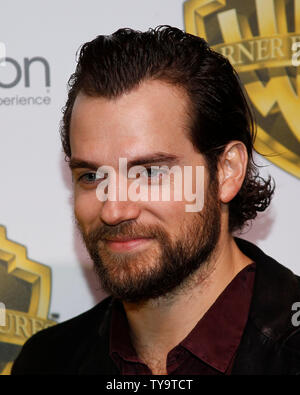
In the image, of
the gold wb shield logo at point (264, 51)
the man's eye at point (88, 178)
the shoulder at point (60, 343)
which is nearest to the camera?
the man's eye at point (88, 178)

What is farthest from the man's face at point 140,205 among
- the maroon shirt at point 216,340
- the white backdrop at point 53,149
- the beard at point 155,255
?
the white backdrop at point 53,149

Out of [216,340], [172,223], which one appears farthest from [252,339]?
[172,223]

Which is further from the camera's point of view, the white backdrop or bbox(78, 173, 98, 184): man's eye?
the white backdrop

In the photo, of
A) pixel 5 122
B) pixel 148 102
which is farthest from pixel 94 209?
pixel 5 122

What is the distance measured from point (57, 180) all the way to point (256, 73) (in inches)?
25.5

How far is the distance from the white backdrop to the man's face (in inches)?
15.5

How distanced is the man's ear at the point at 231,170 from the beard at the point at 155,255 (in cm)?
3

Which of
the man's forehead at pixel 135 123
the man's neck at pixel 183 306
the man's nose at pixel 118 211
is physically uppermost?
the man's forehead at pixel 135 123

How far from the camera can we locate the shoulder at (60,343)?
5.00ft

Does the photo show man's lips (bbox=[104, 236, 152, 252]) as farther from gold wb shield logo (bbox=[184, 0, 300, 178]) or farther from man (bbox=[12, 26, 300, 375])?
gold wb shield logo (bbox=[184, 0, 300, 178])

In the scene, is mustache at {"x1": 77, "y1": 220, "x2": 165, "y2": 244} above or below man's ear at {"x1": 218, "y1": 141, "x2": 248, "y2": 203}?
below

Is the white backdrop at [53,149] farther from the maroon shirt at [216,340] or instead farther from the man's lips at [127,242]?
the man's lips at [127,242]

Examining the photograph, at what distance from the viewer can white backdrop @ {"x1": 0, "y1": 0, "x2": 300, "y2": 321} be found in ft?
5.56

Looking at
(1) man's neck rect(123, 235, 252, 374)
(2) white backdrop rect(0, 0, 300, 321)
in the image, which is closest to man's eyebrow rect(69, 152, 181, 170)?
(1) man's neck rect(123, 235, 252, 374)
